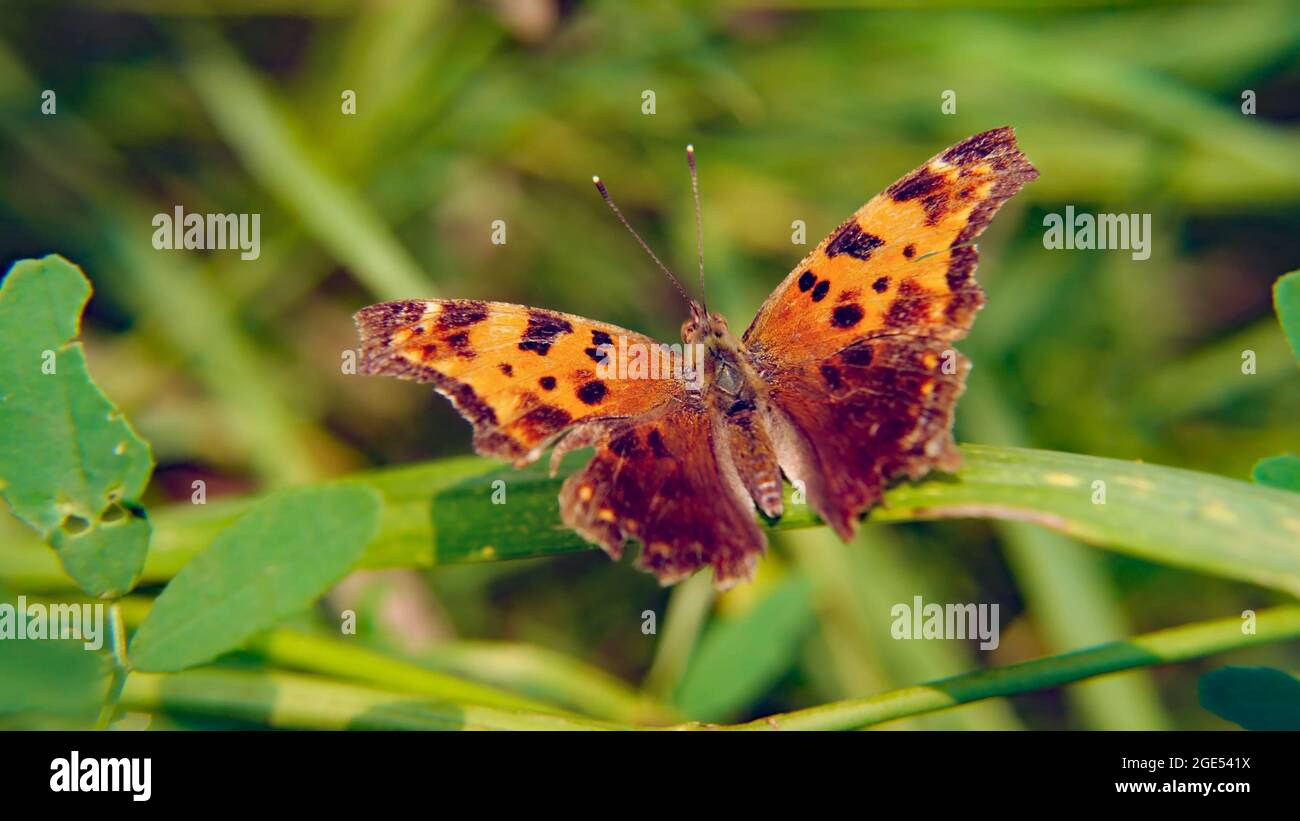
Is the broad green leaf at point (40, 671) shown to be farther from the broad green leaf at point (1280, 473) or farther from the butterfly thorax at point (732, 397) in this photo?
the broad green leaf at point (1280, 473)

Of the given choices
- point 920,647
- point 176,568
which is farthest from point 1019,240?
point 176,568

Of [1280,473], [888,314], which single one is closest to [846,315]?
[888,314]

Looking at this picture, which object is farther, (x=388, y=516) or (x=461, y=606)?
(x=461, y=606)

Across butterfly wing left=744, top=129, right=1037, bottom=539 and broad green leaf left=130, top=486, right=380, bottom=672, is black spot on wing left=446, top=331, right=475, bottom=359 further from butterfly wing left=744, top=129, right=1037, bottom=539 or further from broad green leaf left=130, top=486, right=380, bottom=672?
butterfly wing left=744, top=129, right=1037, bottom=539

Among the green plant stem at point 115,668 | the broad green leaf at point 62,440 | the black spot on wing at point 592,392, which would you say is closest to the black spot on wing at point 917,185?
the black spot on wing at point 592,392

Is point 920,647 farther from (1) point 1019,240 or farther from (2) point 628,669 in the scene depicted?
(1) point 1019,240

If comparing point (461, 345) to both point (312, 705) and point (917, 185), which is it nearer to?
point (312, 705)
